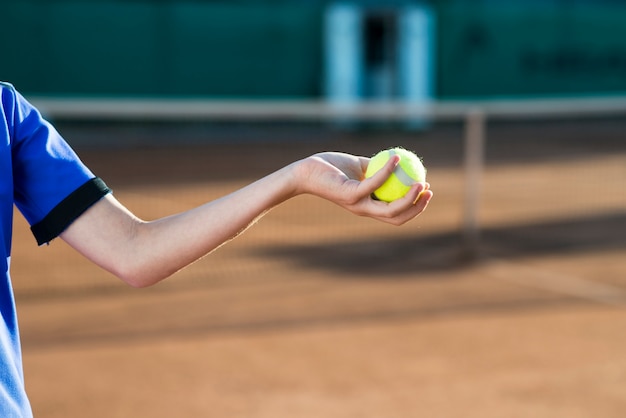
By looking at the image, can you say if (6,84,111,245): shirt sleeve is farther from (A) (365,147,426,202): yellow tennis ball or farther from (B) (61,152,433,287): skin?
(A) (365,147,426,202): yellow tennis ball

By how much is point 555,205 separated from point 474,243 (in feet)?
10.3

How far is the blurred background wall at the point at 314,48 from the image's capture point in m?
18.1

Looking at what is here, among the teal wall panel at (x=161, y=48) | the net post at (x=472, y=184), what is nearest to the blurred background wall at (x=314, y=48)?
the teal wall panel at (x=161, y=48)

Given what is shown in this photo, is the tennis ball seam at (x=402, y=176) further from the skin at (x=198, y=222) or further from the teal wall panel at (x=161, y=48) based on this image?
the teal wall panel at (x=161, y=48)

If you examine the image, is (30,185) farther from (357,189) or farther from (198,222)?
(357,189)

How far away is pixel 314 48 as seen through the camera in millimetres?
19984

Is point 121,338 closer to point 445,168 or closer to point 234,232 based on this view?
point 234,232

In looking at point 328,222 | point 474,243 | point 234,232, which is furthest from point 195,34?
point 234,232

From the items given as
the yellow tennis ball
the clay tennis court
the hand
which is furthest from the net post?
the hand

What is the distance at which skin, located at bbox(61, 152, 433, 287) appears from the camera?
166 cm

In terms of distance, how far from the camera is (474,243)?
773cm

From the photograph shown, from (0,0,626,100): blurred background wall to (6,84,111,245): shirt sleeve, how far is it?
1709cm

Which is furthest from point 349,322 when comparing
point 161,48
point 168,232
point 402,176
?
point 161,48

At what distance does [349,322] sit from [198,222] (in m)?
3.85
